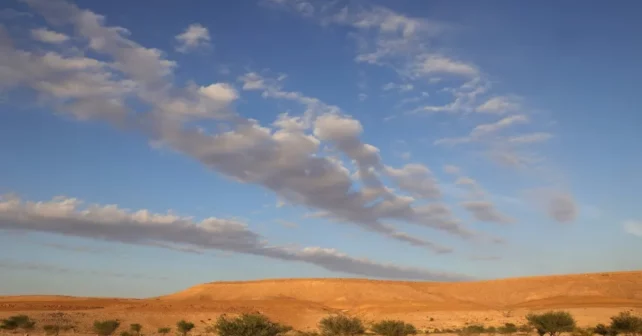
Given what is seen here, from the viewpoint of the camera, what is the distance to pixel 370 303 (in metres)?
104

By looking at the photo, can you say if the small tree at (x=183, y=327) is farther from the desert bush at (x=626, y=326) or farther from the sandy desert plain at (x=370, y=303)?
the desert bush at (x=626, y=326)

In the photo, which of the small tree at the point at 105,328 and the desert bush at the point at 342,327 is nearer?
the desert bush at the point at 342,327

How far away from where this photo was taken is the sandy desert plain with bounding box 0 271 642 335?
6800 cm

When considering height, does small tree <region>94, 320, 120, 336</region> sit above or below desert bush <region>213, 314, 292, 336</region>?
below

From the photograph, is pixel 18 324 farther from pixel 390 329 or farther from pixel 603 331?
pixel 603 331

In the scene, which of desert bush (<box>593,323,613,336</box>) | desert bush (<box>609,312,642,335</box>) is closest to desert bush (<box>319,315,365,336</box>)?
desert bush (<box>593,323,613,336</box>)

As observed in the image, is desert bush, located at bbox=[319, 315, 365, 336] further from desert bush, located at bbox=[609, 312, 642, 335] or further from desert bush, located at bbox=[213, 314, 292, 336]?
desert bush, located at bbox=[609, 312, 642, 335]

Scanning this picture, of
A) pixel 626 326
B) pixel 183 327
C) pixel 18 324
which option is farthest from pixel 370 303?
pixel 626 326

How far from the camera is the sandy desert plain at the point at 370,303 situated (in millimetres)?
68000

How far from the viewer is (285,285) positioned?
5207 inches

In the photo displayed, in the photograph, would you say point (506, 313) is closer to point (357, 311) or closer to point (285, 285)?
point (357, 311)

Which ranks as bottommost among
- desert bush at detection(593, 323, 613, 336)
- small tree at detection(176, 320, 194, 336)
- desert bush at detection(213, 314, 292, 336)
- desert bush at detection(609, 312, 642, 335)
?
small tree at detection(176, 320, 194, 336)

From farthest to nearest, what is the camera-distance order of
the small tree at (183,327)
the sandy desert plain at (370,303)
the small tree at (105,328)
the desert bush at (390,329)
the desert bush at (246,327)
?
the sandy desert plain at (370,303), the small tree at (183,327), the small tree at (105,328), the desert bush at (390,329), the desert bush at (246,327)

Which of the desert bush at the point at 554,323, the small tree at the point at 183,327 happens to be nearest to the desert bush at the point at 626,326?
the desert bush at the point at 554,323
